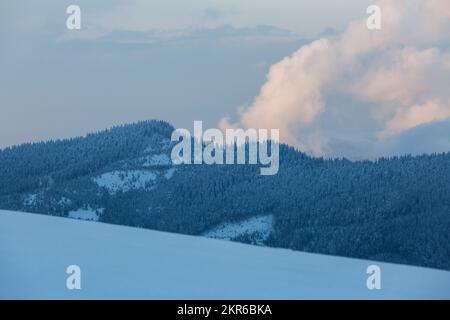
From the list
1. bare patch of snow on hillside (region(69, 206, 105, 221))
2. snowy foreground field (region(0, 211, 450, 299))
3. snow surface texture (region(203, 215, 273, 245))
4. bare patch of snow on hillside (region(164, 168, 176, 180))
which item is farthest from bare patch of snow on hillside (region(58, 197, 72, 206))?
snowy foreground field (region(0, 211, 450, 299))

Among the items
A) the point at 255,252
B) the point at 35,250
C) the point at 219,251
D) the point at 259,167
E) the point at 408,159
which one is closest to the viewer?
the point at 35,250

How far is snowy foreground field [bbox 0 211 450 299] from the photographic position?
16.1 meters

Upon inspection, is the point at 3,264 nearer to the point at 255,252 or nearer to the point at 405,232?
the point at 255,252

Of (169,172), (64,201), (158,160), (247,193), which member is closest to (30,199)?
(64,201)

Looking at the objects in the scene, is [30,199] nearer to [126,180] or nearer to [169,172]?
[126,180]

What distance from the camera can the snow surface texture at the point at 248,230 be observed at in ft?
167

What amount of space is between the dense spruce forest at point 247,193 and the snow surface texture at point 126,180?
8 centimetres

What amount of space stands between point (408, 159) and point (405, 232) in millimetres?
4565

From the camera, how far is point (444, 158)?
52781 mm

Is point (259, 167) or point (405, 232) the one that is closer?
point (405, 232)

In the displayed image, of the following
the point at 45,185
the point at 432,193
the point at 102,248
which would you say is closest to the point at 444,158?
the point at 432,193

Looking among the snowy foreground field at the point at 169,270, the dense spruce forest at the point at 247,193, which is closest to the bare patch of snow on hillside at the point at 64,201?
the dense spruce forest at the point at 247,193

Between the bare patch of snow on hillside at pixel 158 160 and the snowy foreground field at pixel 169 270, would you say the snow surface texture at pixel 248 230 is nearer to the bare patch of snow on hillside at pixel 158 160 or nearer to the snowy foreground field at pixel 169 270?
the bare patch of snow on hillside at pixel 158 160

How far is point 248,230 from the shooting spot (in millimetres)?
53000
